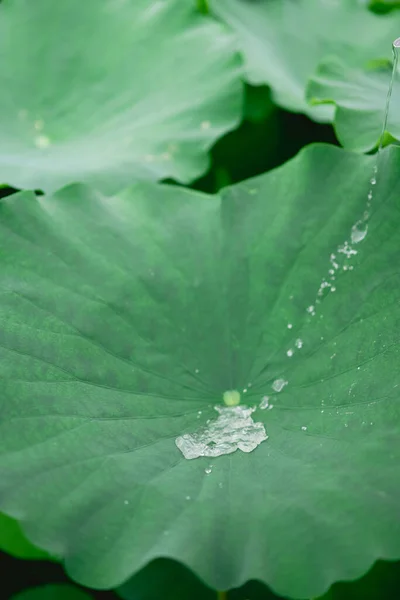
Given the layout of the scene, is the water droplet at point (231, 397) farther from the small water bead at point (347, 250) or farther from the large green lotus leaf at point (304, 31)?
the large green lotus leaf at point (304, 31)

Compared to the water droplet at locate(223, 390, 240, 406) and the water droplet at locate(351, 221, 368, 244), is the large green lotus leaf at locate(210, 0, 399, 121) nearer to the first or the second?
the water droplet at locate(351, 221, 368, 244)

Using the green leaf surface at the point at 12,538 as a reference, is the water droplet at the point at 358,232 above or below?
above

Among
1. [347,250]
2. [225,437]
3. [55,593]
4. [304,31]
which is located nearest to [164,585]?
[55,593]

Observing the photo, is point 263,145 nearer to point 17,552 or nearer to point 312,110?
point 312,110

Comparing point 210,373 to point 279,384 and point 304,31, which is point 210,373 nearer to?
point 279,384

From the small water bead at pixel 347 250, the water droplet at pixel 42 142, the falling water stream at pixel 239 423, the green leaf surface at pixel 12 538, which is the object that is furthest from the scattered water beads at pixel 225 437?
the water droplet at pixel 42 142

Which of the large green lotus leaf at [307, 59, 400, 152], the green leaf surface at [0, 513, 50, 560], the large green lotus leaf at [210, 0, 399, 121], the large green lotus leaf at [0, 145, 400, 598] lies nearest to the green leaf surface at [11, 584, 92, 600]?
the green leaf surface at [0, 513, 50, 560]

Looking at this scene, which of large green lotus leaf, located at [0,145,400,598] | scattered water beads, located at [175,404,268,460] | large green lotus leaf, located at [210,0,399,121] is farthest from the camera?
large green lotus leaf, located at [210,0,399,121]
